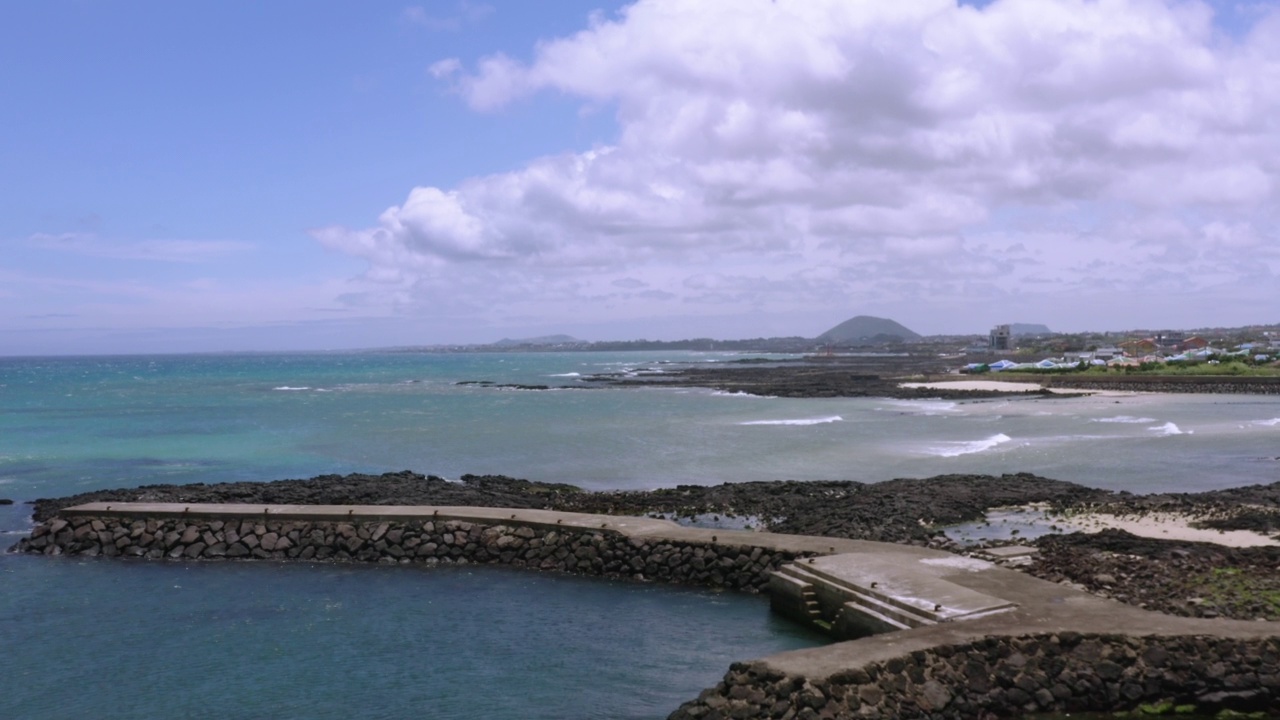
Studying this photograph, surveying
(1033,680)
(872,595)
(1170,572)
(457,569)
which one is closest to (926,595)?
(872,595)

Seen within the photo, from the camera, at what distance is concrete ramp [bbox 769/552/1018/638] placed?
1089cm

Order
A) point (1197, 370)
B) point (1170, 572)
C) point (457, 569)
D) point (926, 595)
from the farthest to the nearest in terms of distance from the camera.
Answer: point (1197, 370) → point (457, 569) → point (1170, 572) → point (926, 595)

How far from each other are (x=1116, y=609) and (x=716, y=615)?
17.1 feet

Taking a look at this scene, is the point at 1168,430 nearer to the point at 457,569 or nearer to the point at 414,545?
the point at 457,569

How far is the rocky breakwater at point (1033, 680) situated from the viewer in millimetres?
8844

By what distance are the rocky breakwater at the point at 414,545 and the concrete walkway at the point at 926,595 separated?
0.63ft

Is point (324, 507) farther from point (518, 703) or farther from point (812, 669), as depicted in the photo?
point (812, 669)

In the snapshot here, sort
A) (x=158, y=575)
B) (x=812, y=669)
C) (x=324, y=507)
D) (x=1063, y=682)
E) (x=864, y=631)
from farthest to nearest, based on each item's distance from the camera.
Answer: (x=324, y=507)
(x=158, y=575)
(x=864, y=631)
(x=1063, y=682)
(x=812, y=669)

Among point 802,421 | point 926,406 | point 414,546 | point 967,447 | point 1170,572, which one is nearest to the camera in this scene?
point 1170,572

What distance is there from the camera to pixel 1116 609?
1091 centimetres

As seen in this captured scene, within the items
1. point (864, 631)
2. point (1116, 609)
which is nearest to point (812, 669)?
point (864, 631)

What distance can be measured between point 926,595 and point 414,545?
9646 millimetres

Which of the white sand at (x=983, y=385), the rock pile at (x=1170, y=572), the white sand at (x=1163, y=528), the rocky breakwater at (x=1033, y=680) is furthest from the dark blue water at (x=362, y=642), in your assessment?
the white sand at (x=983, y=385)

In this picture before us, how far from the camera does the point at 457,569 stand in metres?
16.7
